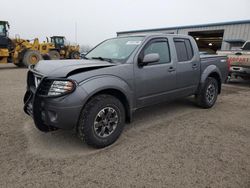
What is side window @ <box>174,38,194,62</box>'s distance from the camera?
14.9ft

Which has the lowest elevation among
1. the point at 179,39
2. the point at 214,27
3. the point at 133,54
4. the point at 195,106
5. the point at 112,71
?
the point at 195,106

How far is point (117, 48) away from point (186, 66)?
63.8 inches

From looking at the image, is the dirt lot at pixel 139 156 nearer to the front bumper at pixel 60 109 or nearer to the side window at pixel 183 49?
the front bumper at pixel 60 109

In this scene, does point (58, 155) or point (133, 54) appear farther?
point (133, 54)

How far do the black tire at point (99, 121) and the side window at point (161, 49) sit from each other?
4.11 feet

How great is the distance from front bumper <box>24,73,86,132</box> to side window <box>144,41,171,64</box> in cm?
170

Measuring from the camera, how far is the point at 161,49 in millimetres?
4180

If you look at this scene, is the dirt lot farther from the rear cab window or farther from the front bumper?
the rear cab window

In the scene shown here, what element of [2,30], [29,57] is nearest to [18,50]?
[29,57]

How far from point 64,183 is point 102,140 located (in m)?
0.91

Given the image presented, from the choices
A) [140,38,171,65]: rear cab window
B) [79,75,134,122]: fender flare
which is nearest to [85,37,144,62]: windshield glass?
[140,38,171,65]: rear cab window

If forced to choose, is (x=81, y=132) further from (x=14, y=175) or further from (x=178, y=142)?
(x=178, y=142)

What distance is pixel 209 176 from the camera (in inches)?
103

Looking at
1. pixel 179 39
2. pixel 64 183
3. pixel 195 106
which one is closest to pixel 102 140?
pixel 64 183
